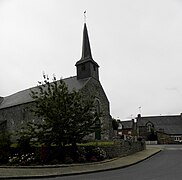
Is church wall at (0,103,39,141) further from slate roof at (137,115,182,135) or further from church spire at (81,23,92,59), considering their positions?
slate roof at (137,115,182,135)

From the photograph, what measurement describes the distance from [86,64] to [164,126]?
45.1 meters

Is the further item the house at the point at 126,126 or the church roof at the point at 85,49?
the house at the point at 126,126

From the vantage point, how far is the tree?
1819cm

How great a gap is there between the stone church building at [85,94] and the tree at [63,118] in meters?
14.7

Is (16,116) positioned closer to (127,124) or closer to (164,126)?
(164,126)

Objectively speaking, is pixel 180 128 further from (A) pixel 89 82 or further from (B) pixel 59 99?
(B) pixel 59 99

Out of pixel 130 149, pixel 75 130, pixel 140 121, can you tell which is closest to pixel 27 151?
pixel 75 130

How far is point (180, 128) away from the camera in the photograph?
74188 mm

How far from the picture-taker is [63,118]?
1820 cm

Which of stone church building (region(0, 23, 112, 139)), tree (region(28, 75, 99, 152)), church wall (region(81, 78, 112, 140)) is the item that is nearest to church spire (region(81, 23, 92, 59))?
stone church building (region(0, 23, 112, 139))

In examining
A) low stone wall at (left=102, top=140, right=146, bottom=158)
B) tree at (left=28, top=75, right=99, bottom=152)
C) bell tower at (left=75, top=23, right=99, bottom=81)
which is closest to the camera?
tree at (left=28, top=75, right=99, bottom=152)

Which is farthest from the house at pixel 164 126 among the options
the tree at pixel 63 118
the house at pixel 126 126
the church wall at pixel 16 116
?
the tree at pixel 63 118

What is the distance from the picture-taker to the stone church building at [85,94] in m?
35.7

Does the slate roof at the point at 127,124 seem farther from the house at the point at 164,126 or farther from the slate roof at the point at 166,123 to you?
the slate roof at the point at 166,123
